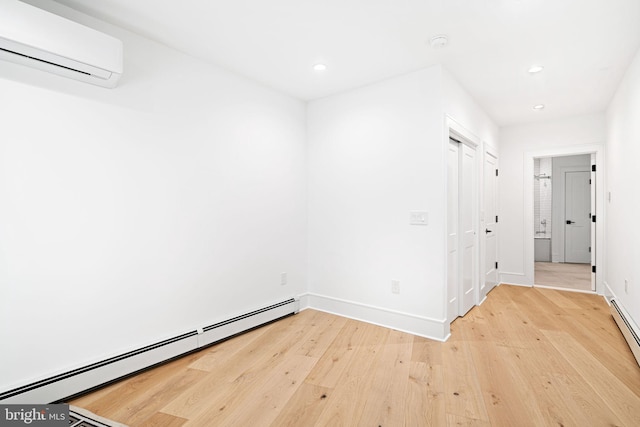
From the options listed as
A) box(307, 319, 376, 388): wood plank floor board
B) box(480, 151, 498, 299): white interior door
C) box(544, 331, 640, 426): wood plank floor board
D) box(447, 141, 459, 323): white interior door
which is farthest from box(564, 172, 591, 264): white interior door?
box(307, 319, 376, 388): wood plank floor board

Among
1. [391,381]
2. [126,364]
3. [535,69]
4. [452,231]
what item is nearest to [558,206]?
[535,69]

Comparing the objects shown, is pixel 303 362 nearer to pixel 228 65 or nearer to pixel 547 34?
pixel 228 65

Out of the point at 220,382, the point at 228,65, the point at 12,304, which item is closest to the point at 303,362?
the point at 220,382

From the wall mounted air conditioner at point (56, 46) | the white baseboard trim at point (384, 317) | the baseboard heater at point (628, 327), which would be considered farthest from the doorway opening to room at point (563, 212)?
the wall mounted air conditioner at point (56, 46)

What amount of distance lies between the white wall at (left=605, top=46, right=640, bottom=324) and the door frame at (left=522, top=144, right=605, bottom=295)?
1.23 feet

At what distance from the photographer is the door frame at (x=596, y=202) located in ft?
14.1

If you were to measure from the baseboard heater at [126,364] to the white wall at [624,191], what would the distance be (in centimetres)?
342

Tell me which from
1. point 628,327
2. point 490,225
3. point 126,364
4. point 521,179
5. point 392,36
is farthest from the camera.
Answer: point 521,179

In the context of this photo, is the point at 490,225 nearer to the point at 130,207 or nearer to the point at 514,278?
the point at 514,278

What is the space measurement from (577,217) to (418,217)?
6.04 meters

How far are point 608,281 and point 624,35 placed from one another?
3050 millimetres

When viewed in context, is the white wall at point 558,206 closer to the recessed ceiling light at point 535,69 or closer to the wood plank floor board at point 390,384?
the recessed ceiling light at point 535,69

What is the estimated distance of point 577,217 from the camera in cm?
679

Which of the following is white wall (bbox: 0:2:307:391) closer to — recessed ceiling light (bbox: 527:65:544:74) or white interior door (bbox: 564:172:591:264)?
recessed ceiling light (bbox: 527:65:544:74)
